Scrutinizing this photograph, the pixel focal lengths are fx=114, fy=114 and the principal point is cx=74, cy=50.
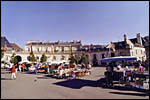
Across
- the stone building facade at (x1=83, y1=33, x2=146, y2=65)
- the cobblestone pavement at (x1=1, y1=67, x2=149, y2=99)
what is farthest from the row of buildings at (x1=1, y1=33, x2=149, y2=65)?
the cobblestone pavement at (x1=1, y1=67, x2=149, y2=99)

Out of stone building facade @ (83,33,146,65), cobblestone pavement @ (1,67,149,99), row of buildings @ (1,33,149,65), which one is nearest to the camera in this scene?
cobblestone pavement @ (1,67,149,99)

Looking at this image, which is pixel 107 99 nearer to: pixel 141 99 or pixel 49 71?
pixel 141 99

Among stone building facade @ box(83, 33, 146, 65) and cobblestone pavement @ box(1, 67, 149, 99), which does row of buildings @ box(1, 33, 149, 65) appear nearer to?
stone building facade @ box(83, 33, 146, 65)

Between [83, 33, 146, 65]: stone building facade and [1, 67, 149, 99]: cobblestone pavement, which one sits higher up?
[83, 33, 146, 65]: stone building facade

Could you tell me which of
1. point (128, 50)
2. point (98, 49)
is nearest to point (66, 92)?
point (128, 50)

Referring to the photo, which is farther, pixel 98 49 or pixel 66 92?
pixel 98 49

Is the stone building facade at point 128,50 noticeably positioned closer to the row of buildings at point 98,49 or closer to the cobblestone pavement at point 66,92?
the row of buildings at point 98,49

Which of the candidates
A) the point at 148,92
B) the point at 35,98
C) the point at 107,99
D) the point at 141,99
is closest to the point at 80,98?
the point at 107,99

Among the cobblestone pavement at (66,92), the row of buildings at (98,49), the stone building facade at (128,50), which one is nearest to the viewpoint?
the cobblestone pavement at (66,92)

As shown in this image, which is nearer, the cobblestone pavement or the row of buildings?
the cobblestone pavement

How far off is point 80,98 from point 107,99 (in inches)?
56.2

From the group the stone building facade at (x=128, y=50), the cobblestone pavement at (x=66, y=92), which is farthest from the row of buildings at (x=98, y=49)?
the cobblestone pavement at (x=66, y=92)

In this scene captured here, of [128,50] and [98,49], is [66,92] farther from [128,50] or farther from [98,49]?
[98,49]

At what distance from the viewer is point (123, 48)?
120ft
